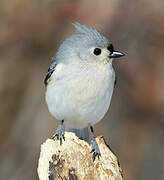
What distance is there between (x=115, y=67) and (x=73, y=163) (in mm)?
2095

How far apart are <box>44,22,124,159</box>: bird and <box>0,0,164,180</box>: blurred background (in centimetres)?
111

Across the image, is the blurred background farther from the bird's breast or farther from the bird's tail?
the bird's breast

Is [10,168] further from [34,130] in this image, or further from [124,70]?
[124,70]

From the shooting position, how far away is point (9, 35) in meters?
5.11

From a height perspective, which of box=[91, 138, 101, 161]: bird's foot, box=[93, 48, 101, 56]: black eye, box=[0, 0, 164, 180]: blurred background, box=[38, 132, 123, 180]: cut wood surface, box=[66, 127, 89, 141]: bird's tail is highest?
box=[0, 0, 164, 180]: blurred background

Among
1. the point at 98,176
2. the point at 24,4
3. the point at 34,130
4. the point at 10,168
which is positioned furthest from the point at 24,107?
the point at 98,176

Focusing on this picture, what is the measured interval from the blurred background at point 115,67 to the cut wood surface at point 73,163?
5.95ft

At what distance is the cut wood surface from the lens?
3004 mm

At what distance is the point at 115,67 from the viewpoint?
501 cm

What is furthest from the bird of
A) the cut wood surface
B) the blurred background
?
the blurred background

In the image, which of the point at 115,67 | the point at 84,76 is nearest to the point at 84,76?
the point at 84,76

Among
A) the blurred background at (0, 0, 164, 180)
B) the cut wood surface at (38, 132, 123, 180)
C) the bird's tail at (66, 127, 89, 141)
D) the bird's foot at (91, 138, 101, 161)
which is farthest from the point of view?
the blurred background at (0, 0, 164, 180)

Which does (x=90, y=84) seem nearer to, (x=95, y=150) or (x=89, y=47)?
(x=89, y=47)

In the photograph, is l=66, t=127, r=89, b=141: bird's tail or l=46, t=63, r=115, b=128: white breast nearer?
l=46, t=63, r=115, b=128: white breast
